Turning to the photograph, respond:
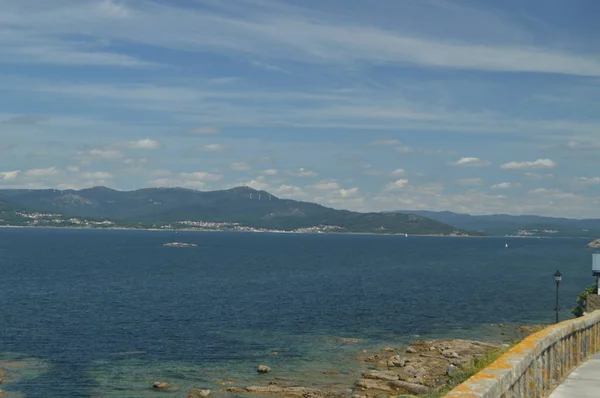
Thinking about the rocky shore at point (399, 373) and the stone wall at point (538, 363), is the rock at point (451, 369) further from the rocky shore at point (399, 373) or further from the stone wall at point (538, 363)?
the stone wall at point (538, 363)

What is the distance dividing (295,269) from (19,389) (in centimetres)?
12450

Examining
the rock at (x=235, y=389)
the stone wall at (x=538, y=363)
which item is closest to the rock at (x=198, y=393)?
the rock at (x=235, y=389)

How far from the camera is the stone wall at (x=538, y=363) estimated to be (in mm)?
9445

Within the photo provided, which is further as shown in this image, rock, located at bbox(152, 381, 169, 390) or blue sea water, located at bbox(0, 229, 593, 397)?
blue sea water, located at bbox(0, 229, 593, 397)

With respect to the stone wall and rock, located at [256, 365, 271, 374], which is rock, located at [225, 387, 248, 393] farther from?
the stone wall

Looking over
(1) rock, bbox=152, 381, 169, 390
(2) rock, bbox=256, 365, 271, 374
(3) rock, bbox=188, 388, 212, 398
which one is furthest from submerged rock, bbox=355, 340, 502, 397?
(1) rock, bbox=152, 381, 169, 390

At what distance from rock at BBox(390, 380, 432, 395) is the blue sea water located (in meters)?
3.98

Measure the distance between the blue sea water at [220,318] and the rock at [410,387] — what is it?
13.1ft

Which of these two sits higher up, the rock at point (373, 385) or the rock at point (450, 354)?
the rock at point (450, 354)

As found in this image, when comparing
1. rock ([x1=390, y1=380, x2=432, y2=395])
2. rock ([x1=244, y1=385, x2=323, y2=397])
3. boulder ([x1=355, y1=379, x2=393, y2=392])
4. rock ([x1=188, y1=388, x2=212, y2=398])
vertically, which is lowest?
rock ([x1=188, y1=388, x2=212, y2=398])

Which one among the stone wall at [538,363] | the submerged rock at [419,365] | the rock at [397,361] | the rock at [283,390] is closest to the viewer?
the stone wall at [538,363]

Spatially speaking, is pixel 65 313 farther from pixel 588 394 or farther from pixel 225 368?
pixel 588 394

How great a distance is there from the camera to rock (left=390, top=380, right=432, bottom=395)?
139 ft

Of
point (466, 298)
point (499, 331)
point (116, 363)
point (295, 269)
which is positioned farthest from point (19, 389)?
point (295, 269)
